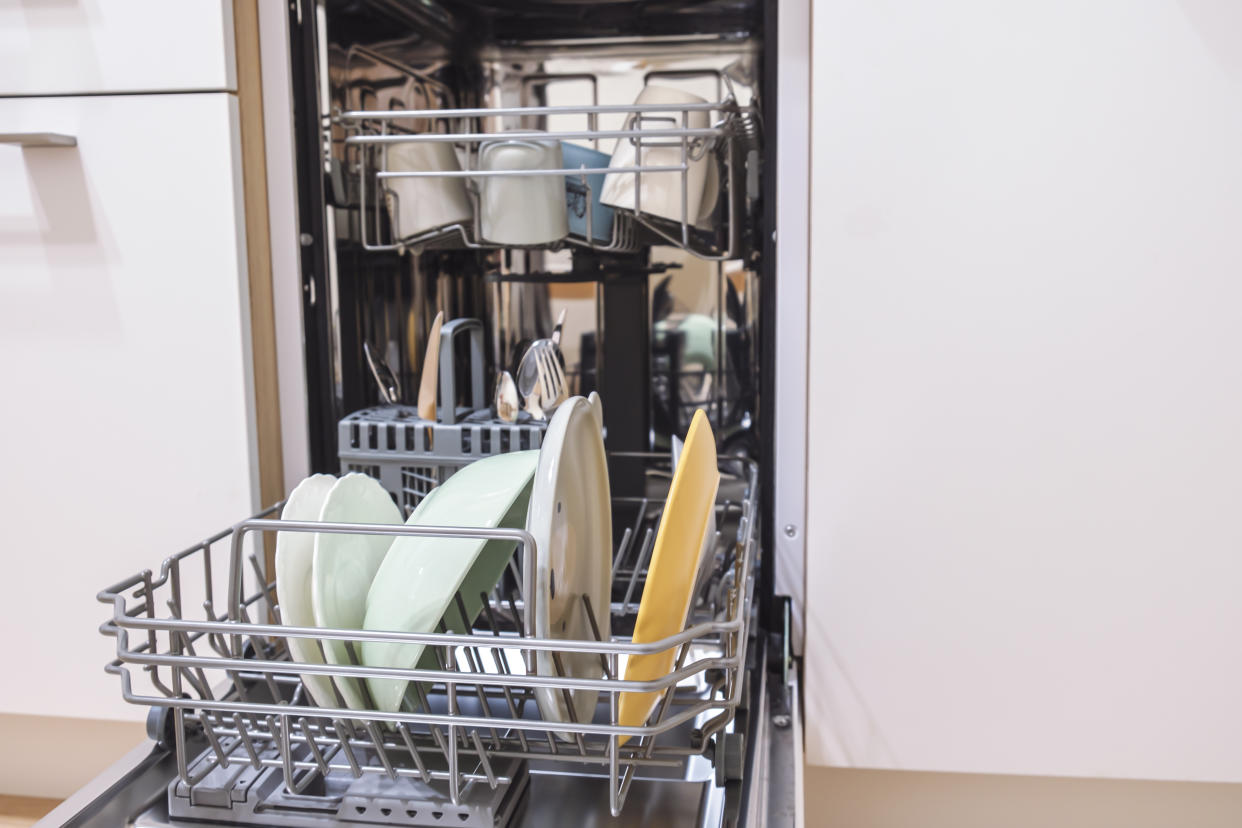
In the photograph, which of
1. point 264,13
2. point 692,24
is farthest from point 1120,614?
point 264,13

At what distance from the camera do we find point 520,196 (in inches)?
36.2

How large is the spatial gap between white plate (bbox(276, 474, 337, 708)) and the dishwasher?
2 cm

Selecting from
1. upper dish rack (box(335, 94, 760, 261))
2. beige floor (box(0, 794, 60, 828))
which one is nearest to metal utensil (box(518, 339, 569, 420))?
upper dish rack (box(335, 94, 760, 261))

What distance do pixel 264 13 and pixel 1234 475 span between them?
0.95 meters

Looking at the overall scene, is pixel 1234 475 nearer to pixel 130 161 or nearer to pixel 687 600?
pixel 687 600

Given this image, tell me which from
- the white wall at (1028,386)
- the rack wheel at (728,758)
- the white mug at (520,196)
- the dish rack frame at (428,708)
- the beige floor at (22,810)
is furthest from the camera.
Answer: the beige floor at (22,810)

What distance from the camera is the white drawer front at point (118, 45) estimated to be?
3.03 ft

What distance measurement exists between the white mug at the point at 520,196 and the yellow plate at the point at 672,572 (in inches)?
13.3

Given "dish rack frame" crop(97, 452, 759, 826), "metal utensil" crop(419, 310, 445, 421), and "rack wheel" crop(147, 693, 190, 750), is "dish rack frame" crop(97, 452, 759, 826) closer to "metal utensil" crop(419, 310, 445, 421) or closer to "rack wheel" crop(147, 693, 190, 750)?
"rack wheel" crop(147, 693, 190, 750)

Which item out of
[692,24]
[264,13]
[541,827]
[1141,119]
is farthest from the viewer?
[692,24]

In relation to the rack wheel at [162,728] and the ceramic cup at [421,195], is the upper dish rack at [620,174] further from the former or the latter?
the rack wheel at [162,728]

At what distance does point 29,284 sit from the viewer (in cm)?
98

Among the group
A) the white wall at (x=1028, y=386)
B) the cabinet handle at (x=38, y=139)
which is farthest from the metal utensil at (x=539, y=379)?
the cabinet handle at (x=38, y=139)

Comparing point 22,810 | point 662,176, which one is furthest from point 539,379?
point 22,810
